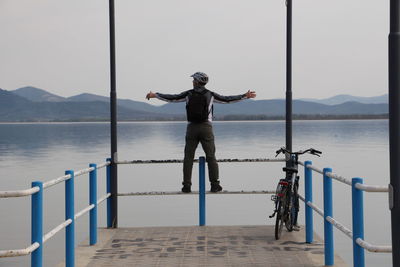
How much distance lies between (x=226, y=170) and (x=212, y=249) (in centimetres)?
4137

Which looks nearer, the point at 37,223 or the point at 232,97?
the point at 37,223

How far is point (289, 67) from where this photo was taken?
39.1ft

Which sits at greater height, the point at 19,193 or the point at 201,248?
the point at 19,193

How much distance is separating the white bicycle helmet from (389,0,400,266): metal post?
6.36 metres

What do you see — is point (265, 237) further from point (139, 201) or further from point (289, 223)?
point (139, 201)

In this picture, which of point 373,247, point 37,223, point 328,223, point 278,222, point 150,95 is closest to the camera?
point 373,247

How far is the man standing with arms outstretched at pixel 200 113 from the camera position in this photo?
1167 cm

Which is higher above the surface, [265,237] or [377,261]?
[265,237]

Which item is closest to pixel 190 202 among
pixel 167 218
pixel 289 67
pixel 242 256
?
pixel 167 218

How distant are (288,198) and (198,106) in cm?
225

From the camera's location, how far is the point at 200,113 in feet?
38.4

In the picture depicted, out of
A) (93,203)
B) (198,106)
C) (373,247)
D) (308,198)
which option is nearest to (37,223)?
(373,247)

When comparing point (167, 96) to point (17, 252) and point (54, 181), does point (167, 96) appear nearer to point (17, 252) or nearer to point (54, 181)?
point (54, 181)

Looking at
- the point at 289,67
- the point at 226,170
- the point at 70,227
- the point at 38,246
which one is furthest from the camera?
the point at 226,170
